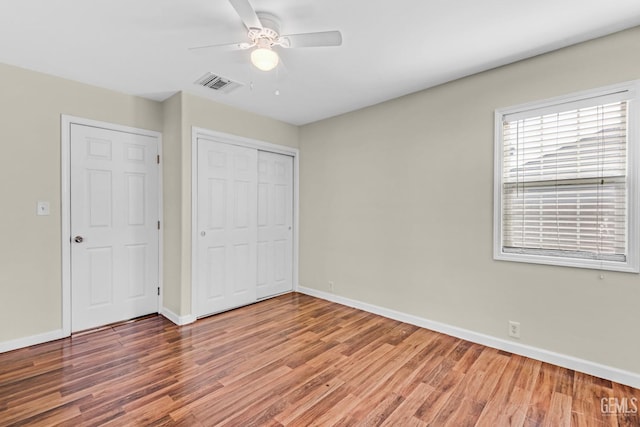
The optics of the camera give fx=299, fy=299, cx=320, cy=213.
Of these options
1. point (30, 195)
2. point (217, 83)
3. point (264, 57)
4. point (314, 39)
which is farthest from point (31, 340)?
point (314, 39)

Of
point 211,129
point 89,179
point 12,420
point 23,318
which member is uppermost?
point 211,129

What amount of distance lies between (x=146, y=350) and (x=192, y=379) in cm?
72

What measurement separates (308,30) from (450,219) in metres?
2.05

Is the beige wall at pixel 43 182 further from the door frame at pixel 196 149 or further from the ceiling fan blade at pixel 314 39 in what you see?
the ceiling fan blade at pixel 314 39

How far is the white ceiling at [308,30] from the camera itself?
1.82 m

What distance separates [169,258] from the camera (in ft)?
10.9

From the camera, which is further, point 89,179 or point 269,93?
point 269,93

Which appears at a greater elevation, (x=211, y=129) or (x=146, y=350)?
(x=211, y=129)

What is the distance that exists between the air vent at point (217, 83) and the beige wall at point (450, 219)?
4.63 feet

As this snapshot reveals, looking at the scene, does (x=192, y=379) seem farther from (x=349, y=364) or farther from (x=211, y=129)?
(x=211, y=129)

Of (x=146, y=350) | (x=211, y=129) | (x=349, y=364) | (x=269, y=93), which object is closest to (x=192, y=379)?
(x=146, y=350)

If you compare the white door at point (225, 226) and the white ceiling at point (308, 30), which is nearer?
the white ceiling at point (308, 30)

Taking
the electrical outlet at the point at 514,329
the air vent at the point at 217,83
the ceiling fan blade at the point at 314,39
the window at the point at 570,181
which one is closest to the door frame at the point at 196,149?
the air vent at the point at 217,83

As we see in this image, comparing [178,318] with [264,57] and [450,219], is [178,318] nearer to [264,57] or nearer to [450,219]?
[264,57]
